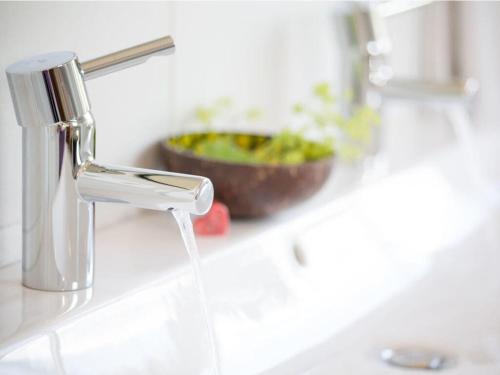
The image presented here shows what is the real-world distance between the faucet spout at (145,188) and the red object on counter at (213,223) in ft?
0.77

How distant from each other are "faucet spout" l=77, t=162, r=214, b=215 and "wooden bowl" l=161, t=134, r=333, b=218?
252mm

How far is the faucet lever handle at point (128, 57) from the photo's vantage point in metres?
0.72

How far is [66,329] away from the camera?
676 mm

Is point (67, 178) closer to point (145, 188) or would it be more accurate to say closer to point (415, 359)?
point (145, 188)

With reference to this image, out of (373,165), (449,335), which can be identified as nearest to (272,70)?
(373,165)

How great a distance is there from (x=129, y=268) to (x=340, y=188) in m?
0.42

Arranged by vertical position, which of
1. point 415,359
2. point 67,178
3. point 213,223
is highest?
point 67,178

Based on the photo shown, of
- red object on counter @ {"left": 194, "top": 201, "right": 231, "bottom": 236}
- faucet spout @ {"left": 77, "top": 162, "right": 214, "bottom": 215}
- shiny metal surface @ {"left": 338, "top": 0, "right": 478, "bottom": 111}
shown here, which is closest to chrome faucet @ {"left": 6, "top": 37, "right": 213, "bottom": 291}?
faucet spout @ {"left": 77, "top": 162, "right": 214, "bottom": 215}

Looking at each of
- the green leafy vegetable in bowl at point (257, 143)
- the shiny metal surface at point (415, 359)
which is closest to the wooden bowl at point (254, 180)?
the green leafy vegetable in bowl at point (257, 143)

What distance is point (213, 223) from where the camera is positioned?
945 millimetres

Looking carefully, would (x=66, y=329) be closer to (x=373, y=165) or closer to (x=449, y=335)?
(x=449, y=335)

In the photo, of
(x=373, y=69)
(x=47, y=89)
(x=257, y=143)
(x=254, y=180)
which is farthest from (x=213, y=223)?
(x=373, y=69)

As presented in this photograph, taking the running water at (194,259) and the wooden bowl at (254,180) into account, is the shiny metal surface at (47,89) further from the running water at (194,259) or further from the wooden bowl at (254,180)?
the wooden bowl at (254,180)

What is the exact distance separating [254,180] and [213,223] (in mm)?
62
